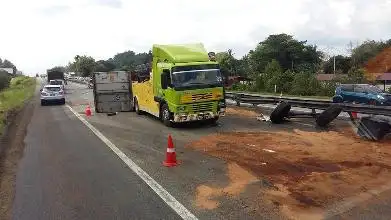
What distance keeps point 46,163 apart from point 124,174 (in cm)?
276

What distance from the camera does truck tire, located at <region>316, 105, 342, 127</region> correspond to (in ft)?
54.1

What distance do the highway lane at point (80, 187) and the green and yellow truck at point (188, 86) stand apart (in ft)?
13.2

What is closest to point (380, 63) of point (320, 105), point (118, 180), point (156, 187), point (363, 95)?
point (363, 95)

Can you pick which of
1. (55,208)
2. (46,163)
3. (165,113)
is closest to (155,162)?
(46,163)

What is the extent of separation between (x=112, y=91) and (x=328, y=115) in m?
13.2

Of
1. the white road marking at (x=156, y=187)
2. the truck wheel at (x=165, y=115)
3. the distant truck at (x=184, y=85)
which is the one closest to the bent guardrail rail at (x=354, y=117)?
the distant truck at (x=184, y=85)

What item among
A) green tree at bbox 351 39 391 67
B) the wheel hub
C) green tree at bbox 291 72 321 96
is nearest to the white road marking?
the wheel hub

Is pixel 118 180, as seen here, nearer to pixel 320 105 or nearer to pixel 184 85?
pixel 184 85

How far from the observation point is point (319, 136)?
47.2 feet

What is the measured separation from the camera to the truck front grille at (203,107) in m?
17.4

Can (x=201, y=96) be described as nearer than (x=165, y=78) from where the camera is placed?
Yes

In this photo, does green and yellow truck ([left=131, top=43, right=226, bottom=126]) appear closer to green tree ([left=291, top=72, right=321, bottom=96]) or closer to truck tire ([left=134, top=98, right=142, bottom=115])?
truck tire ([left=134, top=98, right=142, bottom=115])

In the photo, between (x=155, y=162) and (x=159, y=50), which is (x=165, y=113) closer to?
(x=159, y=50)

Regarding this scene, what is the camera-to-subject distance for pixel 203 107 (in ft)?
57.6
